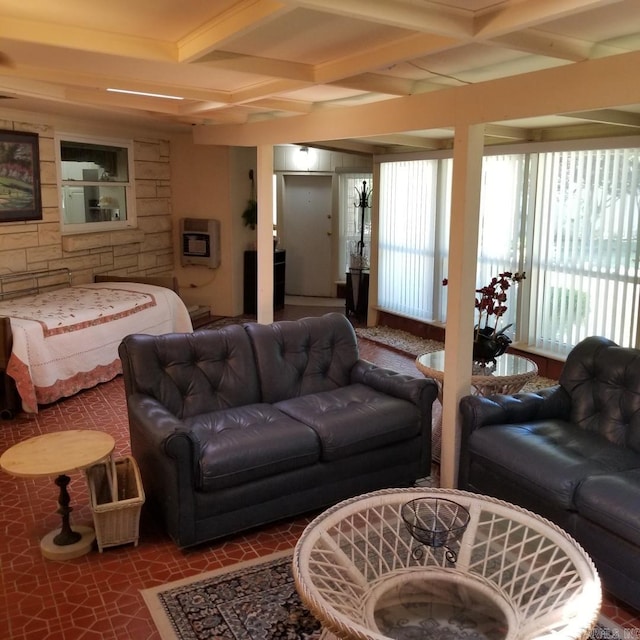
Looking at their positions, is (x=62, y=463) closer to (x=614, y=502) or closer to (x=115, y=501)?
(x=115, y=501)

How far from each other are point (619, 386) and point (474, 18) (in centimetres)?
210

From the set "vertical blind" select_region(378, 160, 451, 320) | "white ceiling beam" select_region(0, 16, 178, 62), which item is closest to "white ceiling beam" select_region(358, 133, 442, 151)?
"vertical blind" select_region(378, 160, 451, 320)

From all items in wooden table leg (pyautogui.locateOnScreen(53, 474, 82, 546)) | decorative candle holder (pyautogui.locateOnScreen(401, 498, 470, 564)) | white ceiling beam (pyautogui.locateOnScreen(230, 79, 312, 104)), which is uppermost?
white ceiling beam (pyautogui.locateOnScreen(230, 79, 312, 104))

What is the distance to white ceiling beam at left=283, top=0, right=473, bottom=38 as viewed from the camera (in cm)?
217

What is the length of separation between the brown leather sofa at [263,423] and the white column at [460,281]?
16 centimetres

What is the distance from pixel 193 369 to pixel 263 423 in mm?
585

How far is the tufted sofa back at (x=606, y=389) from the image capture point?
136 inches

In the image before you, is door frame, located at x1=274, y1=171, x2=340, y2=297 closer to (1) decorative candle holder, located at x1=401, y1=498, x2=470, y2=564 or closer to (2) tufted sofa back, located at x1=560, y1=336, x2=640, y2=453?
(2) tufted sofa back, located at x1=560, y1=336, x2=640, y2=453

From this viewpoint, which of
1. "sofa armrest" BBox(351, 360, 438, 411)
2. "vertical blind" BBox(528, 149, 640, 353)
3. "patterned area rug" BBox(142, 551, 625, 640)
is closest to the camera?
"patterned area rug" BBox(142, 551, 625, 640)

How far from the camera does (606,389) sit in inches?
142

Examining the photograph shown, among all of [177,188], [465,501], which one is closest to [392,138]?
[177,188]

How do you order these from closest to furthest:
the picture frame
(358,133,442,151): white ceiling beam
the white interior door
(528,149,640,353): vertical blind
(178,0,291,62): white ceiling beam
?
(178,0,291,62): white ceiling beam, (528,149,640,353): vertical blind, the picture frame, (358,133,442,151): white ceiling beam, the white interior door

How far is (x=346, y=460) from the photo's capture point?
11.7ft

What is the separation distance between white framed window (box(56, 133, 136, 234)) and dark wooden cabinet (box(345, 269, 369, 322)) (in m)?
2.79
